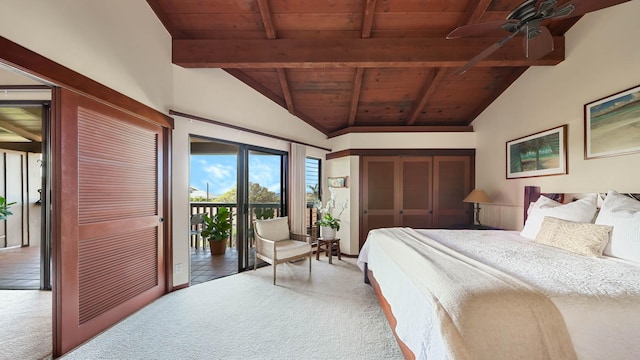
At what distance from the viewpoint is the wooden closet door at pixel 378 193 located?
454 cm

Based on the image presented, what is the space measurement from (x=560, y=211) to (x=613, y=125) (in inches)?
36.2

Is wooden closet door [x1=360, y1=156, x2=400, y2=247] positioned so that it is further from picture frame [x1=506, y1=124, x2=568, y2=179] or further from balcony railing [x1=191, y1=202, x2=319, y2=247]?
picture frame [x1=506, y1=124, x2=568, y2=179]

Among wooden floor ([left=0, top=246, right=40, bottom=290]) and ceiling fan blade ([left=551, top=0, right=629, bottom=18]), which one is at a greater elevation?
ceiling fan blade ([left=551, top=0, right=629, bottom=18])

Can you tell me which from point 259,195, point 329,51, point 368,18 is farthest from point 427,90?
point 259,195

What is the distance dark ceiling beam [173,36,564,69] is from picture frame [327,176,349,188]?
7.49 ft

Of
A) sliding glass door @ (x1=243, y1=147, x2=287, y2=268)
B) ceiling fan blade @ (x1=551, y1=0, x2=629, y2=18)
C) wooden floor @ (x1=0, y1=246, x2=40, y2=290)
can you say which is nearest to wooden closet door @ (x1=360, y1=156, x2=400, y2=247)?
sliding glass door @ (x1=243, y1=147, x2=287, y2=268)

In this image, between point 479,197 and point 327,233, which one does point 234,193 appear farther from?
point 479,197

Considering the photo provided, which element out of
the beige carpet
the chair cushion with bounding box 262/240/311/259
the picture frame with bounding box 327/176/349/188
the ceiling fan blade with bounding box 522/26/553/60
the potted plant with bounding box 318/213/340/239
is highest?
the ceiling fan blade with bounding box 522/26/553/60

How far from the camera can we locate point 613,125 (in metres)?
2.23

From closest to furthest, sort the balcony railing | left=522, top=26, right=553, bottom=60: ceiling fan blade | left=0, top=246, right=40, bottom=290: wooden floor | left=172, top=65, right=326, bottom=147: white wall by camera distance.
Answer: left=522, top=26, right=553, bottom=60: ceiling fan blade, left=0, top=246, right=40, bottom=290: wooden floor, left=172, top=65, right=326, bottom=147: white wall, the balcony railing

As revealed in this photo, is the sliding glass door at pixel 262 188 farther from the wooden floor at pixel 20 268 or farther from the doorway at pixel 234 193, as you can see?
the wooden floor at pixel 20 268

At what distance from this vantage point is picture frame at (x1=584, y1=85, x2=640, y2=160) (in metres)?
2.06

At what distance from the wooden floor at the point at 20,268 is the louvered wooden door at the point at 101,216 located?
5.26ft

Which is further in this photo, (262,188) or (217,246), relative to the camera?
(217,246)
